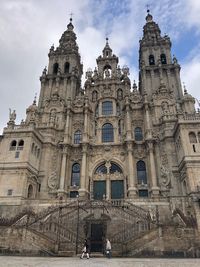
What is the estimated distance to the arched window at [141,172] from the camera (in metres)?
30.9

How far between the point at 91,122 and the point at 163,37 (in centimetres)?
2362

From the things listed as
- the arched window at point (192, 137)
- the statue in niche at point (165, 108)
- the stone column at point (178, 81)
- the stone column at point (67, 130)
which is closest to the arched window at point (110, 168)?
the stone column at point (67, 130)

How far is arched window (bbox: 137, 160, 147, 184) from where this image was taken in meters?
30.9

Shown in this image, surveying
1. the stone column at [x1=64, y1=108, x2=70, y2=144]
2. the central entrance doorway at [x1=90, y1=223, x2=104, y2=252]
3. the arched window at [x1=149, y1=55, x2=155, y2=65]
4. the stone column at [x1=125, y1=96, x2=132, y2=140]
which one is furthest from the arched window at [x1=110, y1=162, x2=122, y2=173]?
the arched window at [x1=149, y1=55, x2=155, y2=65]

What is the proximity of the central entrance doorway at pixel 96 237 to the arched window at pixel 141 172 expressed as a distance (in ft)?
36.8

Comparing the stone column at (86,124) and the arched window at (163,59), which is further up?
the arched window at (163,59)

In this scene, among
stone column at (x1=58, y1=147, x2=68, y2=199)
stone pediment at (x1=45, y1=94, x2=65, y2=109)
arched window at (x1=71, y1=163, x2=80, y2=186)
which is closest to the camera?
stone column at (x1=58, y1=147, x2=68, y2=199)

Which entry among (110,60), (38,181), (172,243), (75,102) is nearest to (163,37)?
(110,60)

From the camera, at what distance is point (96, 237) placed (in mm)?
20922

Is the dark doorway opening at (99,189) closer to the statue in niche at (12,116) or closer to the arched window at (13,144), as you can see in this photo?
the arched window at (13,144)

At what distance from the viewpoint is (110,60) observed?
1682 inches

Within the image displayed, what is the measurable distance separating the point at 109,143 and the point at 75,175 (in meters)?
6.60

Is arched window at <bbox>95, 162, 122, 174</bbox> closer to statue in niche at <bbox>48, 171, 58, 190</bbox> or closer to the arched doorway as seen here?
the arched doorway

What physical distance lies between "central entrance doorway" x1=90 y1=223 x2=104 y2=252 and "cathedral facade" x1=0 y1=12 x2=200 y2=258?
3.53ft
